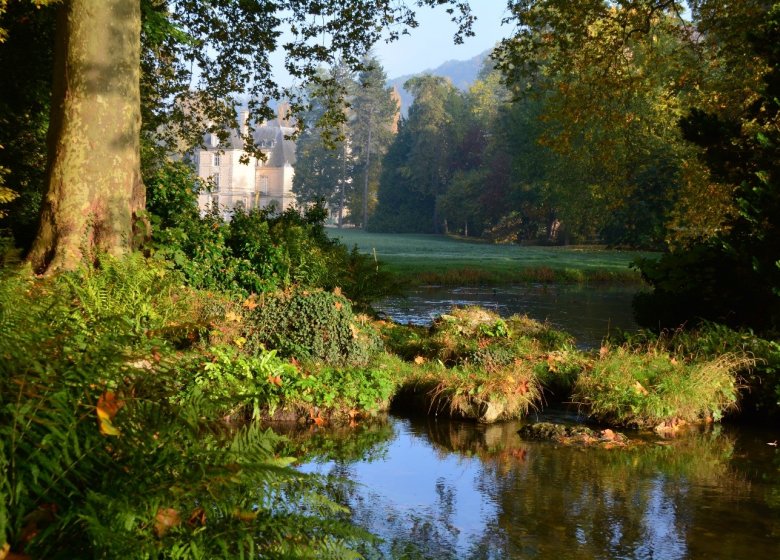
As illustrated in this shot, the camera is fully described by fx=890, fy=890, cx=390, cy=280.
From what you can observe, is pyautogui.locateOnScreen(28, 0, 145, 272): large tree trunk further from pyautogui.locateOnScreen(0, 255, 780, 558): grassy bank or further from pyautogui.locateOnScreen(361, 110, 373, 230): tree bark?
pyautogui.locateOnScreen(361, 110, 373, 230): tree bark

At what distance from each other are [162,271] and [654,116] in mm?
25780

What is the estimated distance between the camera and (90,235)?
1199cm

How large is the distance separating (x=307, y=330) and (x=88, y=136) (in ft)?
13.7

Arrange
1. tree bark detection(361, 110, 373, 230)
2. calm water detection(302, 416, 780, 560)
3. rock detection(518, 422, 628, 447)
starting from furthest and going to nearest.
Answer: tree bark detection(361, 110, 373, 230) < rock detection(518, 422, 628, 447) < calm water detection(302, 416, 780, 560)

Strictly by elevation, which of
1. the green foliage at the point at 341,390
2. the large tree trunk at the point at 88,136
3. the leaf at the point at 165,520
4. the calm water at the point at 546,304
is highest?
the large tree trunk at the point at 88,136

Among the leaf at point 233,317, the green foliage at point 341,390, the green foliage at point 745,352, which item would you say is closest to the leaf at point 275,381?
the green foliage at point 341,390

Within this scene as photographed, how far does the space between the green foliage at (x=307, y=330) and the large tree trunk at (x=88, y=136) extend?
8.85 ft

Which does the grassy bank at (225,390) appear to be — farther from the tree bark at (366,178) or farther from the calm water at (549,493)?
the tree bark at (366,178)

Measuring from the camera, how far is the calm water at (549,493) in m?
5.79

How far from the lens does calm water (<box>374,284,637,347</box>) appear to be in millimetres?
19114

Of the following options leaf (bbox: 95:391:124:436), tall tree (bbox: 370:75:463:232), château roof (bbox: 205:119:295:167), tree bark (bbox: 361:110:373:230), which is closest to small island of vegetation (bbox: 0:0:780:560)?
leaf (bbox: 95:391:124:436)

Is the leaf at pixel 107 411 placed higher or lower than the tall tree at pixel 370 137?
lower

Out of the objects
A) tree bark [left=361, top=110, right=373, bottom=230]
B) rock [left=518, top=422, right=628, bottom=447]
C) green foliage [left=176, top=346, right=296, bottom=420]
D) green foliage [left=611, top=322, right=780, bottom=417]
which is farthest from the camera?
tree bark [left=361, top=110, right=373, bottom=230]

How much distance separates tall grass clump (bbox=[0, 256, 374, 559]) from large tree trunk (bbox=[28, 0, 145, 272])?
884 cm
